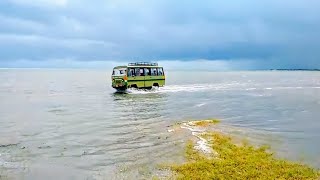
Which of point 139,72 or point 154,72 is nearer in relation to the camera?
point 139,72

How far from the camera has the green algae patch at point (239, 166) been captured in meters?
10.1

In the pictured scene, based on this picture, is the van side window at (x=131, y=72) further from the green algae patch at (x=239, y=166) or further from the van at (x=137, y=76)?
the green algae patch at (x=239, y=166)

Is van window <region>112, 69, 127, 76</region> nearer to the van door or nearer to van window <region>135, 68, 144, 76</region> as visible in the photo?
van window <region>135, 68, 144, 76</region>

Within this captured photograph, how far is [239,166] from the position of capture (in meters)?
10.9

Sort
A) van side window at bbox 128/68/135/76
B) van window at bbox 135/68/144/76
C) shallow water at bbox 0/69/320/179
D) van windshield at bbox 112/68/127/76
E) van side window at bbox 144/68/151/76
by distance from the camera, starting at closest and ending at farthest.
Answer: shallow water at bbox 0/69/320/179 < van windshield at bbox 112/68/127/76 < van side window at bbox 128/68/135/76 < van window at bbox 135/68/144/76 < van side window at bbox 144/68/151/76

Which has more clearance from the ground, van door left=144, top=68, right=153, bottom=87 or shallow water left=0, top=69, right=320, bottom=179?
van door left=144, top=68, right=153, bottom=87

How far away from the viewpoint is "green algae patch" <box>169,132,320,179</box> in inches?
397

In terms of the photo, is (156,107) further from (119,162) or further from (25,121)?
(119,162)

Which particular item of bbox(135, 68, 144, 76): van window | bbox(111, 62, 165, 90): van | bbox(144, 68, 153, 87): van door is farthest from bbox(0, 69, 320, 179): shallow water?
bbox(144, 68, 153, 87): van door

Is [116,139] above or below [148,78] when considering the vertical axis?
below

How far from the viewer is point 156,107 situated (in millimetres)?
30828

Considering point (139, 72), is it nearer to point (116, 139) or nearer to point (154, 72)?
point (154, 72)

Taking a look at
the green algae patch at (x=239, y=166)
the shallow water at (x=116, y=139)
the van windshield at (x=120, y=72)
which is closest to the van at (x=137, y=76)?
the van windshield at (x=120, y=72)


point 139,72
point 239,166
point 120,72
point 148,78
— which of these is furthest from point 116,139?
point 148,78
